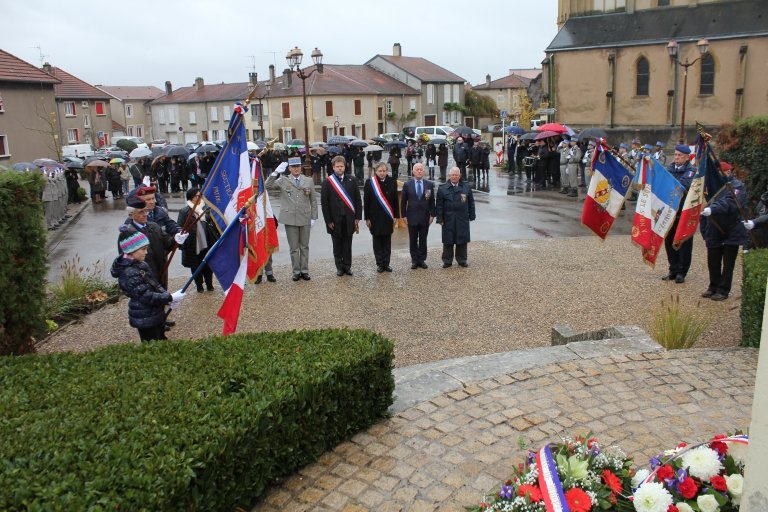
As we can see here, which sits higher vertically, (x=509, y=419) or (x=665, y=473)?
(x=665, y=473)

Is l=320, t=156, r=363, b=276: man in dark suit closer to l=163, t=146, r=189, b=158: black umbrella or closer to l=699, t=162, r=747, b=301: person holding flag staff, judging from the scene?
l=699, t=162, r=747, b=301: person holding flag staff

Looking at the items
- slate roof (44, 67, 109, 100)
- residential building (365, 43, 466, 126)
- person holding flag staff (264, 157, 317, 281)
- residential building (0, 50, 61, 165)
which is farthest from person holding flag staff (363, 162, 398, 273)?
residential building (365, 43, 466, 126)

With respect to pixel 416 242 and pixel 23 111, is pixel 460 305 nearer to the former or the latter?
pixel 416 242

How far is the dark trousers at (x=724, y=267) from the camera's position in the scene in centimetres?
945

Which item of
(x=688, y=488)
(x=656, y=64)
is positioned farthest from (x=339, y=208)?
(x=656, y=64)

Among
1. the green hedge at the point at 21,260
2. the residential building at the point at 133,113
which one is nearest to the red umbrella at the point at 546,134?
the green hedge at the point at 21,260

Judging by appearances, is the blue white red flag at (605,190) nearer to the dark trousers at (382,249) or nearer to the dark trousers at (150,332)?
the dark trousers at (382,249)

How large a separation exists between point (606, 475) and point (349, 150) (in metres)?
29.9

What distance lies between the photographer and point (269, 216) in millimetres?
10445

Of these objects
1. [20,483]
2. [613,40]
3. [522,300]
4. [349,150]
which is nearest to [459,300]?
[522,300]

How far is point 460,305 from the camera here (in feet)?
31.6

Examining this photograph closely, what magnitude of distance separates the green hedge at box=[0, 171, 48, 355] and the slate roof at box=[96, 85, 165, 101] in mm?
80882

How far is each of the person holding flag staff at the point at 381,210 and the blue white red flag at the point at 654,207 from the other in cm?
414

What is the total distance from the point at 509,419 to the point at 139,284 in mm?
3806
